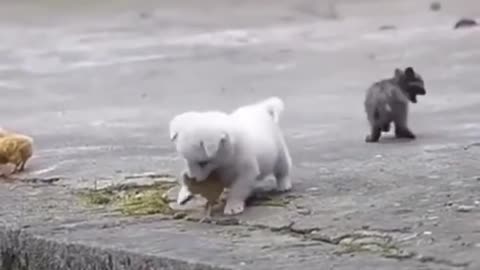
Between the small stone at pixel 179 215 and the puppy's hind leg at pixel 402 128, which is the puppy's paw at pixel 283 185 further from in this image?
the puppy's hind leg at pixel 402 128

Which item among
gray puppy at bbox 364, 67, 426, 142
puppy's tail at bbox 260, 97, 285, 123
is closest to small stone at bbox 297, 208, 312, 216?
puppy's tail at bbox 260, 97, 285, 123

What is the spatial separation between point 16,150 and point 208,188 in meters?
0.96

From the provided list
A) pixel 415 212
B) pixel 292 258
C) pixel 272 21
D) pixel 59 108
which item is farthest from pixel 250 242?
pixel 272 21

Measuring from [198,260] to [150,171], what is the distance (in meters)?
1.26

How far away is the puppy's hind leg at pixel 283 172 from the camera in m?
3.51

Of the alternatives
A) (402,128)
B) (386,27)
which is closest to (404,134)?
(402,128)

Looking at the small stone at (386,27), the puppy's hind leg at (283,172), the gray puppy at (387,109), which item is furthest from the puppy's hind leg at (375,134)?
the small stone at (386,27)

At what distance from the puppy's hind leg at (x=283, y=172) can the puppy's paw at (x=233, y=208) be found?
0.26 m

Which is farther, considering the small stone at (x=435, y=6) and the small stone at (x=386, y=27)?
the small stone at (x=435, y=6)

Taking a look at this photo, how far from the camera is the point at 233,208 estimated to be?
10.7 feet

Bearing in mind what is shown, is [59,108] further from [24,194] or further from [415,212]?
[415,212]

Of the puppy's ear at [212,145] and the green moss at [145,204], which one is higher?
the puppy's ear at [212,145]

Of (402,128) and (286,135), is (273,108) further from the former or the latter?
(286,135)

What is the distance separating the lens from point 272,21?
13.8 metres
